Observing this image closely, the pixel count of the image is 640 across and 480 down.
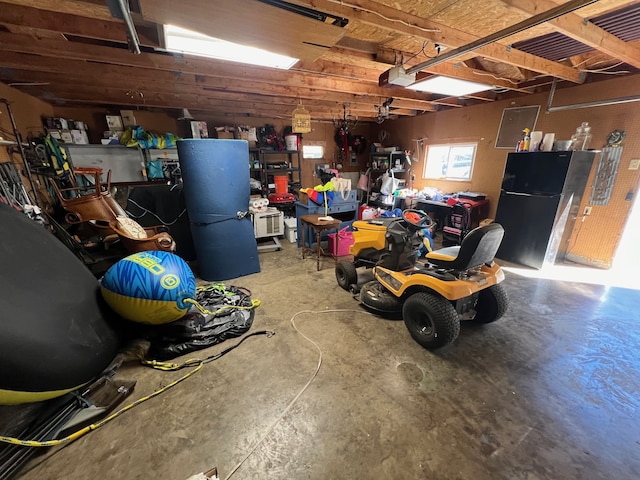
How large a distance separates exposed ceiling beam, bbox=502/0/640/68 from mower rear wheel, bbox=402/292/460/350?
7.12 ft

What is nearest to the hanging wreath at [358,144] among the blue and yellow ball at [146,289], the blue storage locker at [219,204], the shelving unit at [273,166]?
the shelving unit at [273,166]

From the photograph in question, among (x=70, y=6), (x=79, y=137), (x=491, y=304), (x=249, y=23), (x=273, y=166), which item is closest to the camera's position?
(x=249, y=23)

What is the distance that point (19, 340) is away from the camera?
4.46ft

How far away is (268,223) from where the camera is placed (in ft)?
15.1

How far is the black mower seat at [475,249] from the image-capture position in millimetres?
1930

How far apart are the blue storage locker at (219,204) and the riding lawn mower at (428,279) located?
56.1 inches

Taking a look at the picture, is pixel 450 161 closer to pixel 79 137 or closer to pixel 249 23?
pixel 249 23

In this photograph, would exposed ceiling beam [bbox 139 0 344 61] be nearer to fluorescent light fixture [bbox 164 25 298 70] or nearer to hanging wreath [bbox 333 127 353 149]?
fluorescent light fixture [bbox 164 25 298 70]

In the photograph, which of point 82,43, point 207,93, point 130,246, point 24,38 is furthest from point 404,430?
point 207,93

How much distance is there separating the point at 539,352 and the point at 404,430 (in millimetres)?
1474

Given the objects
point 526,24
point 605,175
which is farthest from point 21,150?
point 605,175

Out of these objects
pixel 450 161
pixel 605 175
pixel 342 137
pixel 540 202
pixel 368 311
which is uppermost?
pixel 342 137

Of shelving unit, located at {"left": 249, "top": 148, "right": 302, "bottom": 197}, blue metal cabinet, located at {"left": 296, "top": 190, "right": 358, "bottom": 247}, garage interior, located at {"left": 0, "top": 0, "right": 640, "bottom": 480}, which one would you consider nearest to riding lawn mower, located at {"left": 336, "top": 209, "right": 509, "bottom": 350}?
garage interior, located at {"left": 0, "top": 0, "right": 640, "bottom": 480}

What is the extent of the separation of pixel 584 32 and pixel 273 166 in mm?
4824
